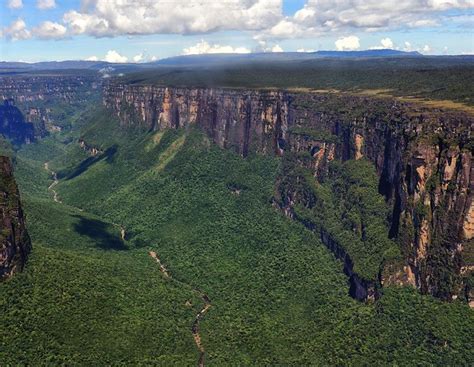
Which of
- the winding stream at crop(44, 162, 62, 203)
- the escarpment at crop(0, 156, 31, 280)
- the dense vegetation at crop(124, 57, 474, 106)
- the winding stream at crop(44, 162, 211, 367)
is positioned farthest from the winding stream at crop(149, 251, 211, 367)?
the dense vegetation at crop(124, 57, 474, 106)

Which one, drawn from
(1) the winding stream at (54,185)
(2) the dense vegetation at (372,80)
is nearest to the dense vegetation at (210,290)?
(1) the winding stream at (54,185)

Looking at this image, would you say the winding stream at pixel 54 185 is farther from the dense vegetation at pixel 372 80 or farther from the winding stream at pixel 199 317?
the winding stream at pixel 199 317

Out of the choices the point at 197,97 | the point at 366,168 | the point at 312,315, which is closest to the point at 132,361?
the point at 312,315

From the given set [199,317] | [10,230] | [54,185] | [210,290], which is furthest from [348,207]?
[54,185]

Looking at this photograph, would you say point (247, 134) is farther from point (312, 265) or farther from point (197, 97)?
point (312, 265)

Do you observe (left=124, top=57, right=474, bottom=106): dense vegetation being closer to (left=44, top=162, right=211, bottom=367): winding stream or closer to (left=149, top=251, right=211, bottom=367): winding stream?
(left=44, top=162, right=211, bottom=367): winding stream

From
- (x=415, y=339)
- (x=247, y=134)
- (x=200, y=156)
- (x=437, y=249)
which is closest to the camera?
(x=415, y=339)
